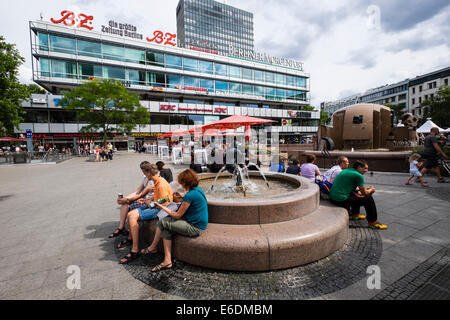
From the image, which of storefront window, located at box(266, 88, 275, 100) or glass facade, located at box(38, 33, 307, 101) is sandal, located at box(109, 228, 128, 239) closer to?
glass facade, located at box(38, 33, 307, 101)

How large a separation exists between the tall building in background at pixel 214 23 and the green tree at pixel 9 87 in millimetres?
88662

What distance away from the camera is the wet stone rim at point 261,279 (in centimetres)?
261

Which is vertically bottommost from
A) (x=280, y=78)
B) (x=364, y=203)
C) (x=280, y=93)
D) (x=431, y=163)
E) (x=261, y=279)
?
(x=261, y=279)

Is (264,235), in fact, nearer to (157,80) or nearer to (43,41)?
(157,80)

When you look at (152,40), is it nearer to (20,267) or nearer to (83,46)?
(83,46)

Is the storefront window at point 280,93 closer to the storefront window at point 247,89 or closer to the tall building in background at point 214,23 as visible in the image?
the storefront window at point 247,89

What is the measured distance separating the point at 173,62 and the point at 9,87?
2746 centimetres

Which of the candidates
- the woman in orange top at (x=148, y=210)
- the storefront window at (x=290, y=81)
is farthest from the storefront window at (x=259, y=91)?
the woman in orange top at (x=148, y=210)

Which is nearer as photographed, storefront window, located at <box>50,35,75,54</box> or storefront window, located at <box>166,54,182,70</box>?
storefront window, located at <box>50,35,75,54</box>

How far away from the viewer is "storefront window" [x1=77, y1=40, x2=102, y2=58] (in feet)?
110

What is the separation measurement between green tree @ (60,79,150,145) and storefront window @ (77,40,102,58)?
34.7 feet

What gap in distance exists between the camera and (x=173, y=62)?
4119 centimetres

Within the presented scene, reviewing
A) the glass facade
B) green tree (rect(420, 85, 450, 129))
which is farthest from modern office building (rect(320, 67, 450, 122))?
the glass facade

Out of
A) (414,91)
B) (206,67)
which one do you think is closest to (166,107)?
(206,67)
